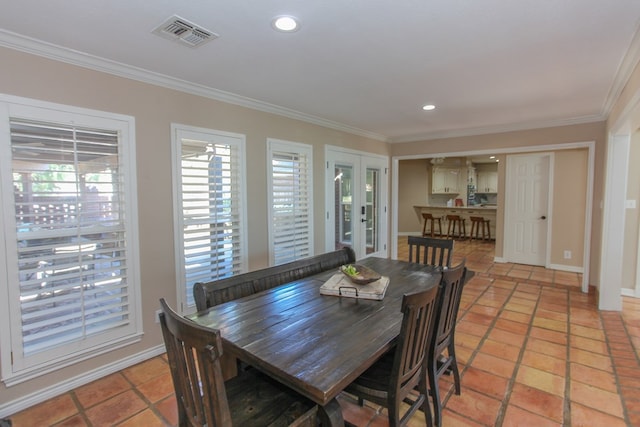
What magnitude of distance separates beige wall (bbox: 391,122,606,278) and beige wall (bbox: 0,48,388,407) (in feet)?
9.71

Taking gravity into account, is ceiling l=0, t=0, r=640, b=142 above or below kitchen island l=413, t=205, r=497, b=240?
above

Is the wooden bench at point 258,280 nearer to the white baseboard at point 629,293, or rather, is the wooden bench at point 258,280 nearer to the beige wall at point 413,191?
the white baseboard at point 629,293

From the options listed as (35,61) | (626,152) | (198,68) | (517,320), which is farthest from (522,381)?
(35,61)

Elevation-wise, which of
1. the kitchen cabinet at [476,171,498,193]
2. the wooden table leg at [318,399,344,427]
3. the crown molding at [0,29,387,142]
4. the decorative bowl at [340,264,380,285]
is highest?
the crown molding at [0,29,387,142]

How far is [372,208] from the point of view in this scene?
5.58 metres

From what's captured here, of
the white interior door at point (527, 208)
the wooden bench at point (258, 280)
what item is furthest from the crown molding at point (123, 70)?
the white interior door at point (527, 208)

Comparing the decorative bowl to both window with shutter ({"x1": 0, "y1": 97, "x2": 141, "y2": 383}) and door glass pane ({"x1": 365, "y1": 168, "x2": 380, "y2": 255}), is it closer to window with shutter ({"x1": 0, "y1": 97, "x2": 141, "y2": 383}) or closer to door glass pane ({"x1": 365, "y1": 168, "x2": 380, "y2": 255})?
window with shutter ({"x1": 0, "y1": 97, "x2": 141, "y2": 383})

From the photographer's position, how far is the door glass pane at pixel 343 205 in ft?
15.6

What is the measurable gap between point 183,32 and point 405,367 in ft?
7.50

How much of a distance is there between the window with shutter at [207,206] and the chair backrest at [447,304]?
6.97 feet

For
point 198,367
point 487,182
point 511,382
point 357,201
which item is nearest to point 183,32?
point 198,367

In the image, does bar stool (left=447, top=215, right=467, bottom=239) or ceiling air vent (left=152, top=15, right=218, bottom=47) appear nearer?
ceiling air vent (left=152, top=15, right=218, bottom=47)

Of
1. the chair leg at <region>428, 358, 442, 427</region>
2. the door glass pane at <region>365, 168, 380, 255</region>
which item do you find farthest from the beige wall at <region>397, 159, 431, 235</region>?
the chair leg at <region>428, 358, 442, 427</region>

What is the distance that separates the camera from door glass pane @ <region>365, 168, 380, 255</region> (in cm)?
543
